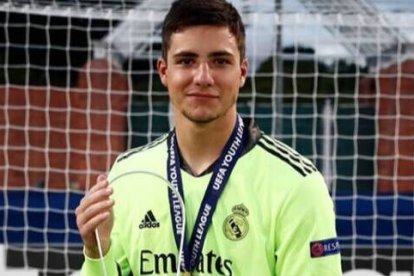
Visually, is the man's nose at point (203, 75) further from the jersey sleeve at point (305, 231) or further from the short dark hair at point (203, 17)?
the jersey sleeve at point (305, 231)

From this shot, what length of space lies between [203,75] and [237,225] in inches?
11.7

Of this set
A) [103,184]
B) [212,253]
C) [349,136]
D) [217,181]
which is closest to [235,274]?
[212,253]

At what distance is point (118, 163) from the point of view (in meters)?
2.18

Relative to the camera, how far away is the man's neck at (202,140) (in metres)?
2.03

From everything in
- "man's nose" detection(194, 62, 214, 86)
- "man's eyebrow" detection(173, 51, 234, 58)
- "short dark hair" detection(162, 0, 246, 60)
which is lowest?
"man's nose" detection(194, 62, 214, 86)

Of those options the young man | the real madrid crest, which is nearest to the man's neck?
the young man

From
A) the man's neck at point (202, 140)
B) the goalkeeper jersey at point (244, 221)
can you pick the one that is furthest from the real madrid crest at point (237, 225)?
the man's neck at point (202, 140)

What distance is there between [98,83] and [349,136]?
1.58 m

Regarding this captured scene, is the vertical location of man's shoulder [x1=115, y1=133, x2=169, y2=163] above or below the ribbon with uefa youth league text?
above

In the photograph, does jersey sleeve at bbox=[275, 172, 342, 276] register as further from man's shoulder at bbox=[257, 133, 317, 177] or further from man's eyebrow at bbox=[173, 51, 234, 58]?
man's eyebrow at bbox=[173, 51, 234, 58]

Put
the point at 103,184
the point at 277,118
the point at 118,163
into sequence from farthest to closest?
the point at 277,118 < the point at 118,163 < the point at 103,184

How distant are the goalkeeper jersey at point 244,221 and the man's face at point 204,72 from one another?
144 millimetres

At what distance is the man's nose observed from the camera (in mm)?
1911

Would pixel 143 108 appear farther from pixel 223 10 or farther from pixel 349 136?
pixel 223 10
